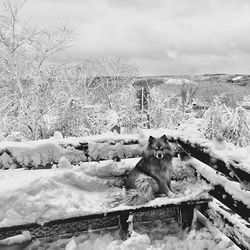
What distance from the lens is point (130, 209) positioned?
3.33 m

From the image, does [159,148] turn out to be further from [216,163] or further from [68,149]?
[68,149]

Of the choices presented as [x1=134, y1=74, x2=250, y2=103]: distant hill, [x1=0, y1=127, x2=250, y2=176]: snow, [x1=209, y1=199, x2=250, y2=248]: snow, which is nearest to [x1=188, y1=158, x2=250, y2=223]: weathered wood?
[x1=209, y1=199, x2=250, y2=248]: snow

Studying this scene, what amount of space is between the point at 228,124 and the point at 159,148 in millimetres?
11213

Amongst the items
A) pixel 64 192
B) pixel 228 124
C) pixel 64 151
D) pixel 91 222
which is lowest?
pixel 228 124

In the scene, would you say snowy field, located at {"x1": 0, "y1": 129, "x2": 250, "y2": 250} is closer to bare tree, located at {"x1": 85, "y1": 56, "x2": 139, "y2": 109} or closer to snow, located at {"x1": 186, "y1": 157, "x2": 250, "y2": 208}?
snow, located at {"x1": 186, "y1": 157, "x2": 250, "y2": 208}

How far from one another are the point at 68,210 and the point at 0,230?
634mm

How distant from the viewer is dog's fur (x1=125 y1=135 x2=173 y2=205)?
11.5 ft

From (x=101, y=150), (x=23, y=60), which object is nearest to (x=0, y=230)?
(x=101, y=150)

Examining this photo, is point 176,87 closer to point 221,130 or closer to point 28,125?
point 28,125

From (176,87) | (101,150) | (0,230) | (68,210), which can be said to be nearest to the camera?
(0,230)

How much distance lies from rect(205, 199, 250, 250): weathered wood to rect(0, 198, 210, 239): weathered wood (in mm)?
147

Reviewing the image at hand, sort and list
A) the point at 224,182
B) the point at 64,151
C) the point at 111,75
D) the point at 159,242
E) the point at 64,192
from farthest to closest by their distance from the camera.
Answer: the point at 111,75
the point at 64,151
the point at 64,192
the point at 159,242
the point at 224,182

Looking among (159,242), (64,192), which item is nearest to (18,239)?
(64,192)

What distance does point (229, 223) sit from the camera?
3090 mm
